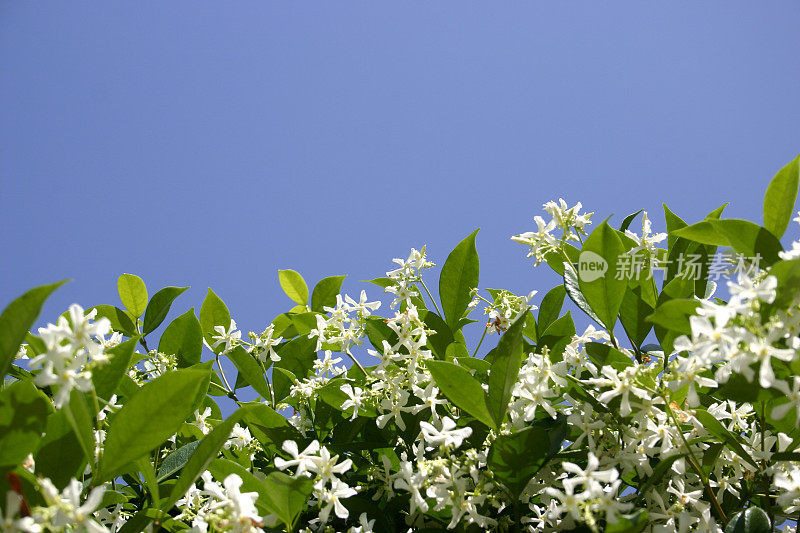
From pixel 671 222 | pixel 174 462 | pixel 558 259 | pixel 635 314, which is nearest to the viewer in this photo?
pixel 174 462

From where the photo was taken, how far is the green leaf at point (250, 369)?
2213 mm

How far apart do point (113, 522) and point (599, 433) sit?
1364 mm

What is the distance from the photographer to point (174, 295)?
2.61m

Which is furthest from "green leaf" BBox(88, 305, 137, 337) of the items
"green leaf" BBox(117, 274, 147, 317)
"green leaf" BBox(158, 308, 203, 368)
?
"green leaf" BBox(158, 308, 203, 368)

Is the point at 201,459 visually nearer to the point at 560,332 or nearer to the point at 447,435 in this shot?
the point at 447,435

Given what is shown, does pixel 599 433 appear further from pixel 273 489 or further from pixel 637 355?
pixel 273 489

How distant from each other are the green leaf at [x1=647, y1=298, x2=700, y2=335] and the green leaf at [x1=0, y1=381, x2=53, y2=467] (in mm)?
1261

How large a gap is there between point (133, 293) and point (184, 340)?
0.53m

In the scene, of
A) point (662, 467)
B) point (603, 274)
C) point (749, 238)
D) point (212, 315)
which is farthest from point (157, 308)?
point (749, 238)

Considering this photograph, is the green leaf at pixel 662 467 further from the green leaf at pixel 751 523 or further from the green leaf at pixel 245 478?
the green leaf at pixel 245 478

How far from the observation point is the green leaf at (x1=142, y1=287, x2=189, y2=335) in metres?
2.61

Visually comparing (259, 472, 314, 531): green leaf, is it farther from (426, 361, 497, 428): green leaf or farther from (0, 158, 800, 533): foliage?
(426, 361, 497, 428): green leaf

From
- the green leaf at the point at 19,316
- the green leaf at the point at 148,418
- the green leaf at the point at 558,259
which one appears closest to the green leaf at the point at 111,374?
the green leaf at the point at 148,418

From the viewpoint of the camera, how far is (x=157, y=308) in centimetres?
262
